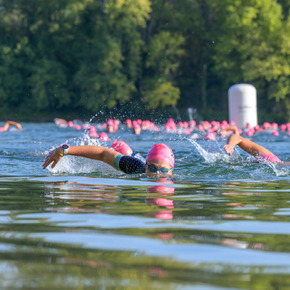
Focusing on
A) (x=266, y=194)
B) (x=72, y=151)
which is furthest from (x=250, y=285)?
(x=72, y=151)

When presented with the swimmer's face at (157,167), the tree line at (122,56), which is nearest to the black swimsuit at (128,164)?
the swimmer's face at (157,167)

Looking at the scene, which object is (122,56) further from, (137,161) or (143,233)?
(143,233)

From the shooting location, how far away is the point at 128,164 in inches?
362

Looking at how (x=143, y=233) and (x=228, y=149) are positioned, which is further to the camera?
(x=228, y=149)

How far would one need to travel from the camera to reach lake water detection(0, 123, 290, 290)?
3395 millimetres

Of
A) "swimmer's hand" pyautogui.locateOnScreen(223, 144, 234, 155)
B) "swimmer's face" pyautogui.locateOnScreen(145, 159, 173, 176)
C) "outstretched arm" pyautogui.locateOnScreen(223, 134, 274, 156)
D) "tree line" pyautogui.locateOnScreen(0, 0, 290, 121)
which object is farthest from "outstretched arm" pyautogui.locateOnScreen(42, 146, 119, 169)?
"tree line" pyautogui.locateOnScreen(0, 0, 290, 121)

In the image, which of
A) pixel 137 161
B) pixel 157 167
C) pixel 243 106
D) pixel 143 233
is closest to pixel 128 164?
pixel 137 161

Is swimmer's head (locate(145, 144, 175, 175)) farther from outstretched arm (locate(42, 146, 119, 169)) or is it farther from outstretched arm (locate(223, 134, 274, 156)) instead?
outstretched arm (locate(223, 134, 274, 156))

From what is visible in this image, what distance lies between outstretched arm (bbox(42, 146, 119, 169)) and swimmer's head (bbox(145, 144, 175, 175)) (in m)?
0.49

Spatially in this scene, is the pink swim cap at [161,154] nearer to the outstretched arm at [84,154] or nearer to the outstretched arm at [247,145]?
the outstretched arm at [84,154]

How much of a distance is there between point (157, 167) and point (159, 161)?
0.27ft

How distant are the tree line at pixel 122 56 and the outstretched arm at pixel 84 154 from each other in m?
31.3

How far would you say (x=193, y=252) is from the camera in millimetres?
3980

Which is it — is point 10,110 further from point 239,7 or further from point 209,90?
point 239,7
